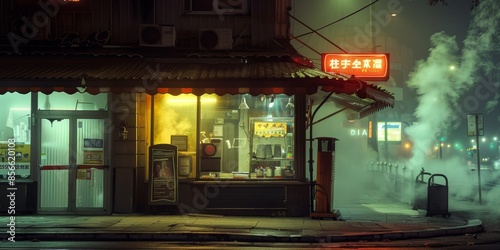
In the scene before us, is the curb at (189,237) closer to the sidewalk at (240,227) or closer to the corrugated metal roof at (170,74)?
the sidewalk at (240,227)

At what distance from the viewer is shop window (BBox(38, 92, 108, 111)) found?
15289mm

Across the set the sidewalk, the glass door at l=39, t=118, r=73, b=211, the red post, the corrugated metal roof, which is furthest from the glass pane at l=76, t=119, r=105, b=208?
the red post

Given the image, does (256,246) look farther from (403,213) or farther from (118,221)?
(403,213)

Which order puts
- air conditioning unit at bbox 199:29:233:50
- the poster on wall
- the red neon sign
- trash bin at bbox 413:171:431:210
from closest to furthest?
the poster on wall
air conditioning unit at bbox 199:29:233:50
trash bin at bbox 413:171:431:210
the red neon sign

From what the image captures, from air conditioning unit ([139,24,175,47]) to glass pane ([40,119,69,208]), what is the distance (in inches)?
124

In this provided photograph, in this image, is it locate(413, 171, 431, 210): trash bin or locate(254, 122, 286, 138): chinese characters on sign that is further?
locate(413, 171, 431, 210): trash bin

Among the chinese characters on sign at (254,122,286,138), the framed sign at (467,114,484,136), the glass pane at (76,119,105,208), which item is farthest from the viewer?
the framed sign at (467,114,484,136)

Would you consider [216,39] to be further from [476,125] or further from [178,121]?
[476,125]

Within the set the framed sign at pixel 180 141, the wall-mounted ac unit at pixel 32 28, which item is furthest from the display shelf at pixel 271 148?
the wall-mounted ac unit at pixel 32 28

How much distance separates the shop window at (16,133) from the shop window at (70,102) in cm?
51

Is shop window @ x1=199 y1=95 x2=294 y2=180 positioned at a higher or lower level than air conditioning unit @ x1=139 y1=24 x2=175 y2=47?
Answer: lower

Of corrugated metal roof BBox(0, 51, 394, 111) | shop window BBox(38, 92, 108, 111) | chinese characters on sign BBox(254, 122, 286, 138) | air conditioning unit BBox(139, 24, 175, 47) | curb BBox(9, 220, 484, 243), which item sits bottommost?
curb BBox(9, 220, 484, 243)

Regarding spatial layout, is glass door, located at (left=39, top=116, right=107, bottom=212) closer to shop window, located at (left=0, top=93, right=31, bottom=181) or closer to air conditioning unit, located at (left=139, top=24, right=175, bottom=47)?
shop window, located at (left=0, top=93, right=31, bottom=181)

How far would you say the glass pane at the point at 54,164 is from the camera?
49.7ft
